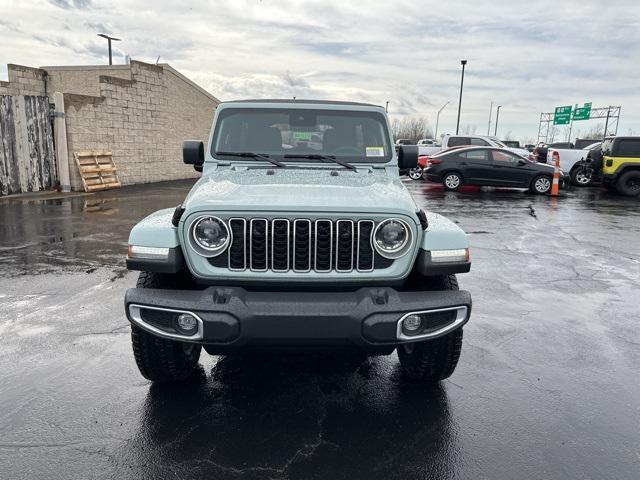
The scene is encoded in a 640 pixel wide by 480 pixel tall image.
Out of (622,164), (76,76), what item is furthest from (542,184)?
(76,76)

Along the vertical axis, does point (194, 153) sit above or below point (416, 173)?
above

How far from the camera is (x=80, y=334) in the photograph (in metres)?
4.31

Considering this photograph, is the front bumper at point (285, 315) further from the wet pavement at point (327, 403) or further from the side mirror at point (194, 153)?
the side mirror at point (194, 153)

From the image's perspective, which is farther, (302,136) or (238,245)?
(302,136)

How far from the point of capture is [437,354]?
3.27 m

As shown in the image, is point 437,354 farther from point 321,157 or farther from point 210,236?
point 321,157

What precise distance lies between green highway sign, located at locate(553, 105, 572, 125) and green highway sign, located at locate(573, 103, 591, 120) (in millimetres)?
1226

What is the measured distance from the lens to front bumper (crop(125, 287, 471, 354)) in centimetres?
265

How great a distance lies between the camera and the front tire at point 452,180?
675 inches

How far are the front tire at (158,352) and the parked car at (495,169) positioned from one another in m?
15.0

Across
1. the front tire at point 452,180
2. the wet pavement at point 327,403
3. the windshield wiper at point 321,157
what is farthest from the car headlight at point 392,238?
the front tire at point 452,180

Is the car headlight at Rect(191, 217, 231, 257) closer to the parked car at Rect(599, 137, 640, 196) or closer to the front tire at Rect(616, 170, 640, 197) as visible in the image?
the parked car at Rect(599, 137, 640, 196)

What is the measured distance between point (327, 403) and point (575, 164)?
20.1 metres

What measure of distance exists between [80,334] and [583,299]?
5260 mm
